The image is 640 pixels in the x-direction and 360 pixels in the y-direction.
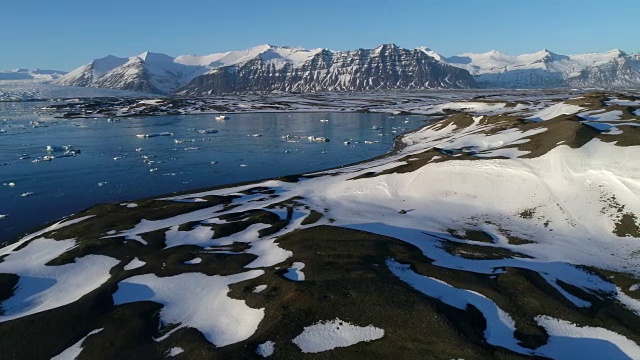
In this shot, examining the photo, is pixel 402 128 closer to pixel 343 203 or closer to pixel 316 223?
pixel 343 203

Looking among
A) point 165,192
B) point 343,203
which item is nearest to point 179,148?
point 165,192

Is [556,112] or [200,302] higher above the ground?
[556,112]

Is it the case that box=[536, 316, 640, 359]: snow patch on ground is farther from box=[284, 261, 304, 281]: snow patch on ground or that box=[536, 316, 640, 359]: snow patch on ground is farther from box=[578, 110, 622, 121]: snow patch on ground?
box=[578, 110, 622, 121]: snow patch on ground

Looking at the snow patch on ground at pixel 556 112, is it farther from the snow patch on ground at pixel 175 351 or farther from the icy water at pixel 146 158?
the snow patch on ground at pixel 175 351

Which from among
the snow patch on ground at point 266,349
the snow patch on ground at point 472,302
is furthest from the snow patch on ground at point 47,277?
the snow patch on ground at point 472,302

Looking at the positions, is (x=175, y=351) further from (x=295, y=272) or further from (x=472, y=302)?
(x=472, y=302)

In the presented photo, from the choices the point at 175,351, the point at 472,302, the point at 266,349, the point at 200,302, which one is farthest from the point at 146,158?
the point at 472,302
